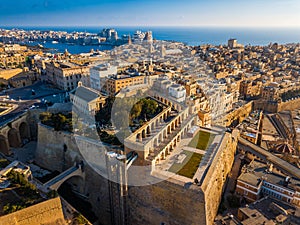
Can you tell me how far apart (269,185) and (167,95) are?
10278 millimetres

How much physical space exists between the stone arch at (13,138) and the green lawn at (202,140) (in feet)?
44.1

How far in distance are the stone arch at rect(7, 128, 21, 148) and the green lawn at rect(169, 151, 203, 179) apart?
13195mm

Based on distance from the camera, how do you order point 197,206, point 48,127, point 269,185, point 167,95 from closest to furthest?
1. point 197,206
2. point 269,185
3. point 48,127
4. point 167,95

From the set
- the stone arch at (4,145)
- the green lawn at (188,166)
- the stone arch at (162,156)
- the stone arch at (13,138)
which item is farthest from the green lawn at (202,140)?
the stone arch at (13,138)

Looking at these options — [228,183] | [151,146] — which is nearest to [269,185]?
[228,183]

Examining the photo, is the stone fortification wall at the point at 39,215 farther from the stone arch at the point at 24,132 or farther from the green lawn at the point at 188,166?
the stone arch at the point at 24,132

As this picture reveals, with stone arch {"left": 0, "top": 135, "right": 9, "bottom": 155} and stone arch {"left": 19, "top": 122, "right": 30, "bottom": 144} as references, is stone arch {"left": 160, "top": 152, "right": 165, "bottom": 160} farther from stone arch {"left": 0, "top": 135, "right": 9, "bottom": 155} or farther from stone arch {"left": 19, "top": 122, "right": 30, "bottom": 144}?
stone arch {"left": 19, "top": 122, "right": 30, "bottom": 144}

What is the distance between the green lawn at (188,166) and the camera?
12320mm

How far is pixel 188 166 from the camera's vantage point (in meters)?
12.9

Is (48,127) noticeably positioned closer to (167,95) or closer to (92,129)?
(92,129)

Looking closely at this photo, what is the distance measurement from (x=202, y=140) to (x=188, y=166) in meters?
3.24

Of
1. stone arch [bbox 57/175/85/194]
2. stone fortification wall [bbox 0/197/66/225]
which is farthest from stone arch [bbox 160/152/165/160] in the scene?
stone fortification wall [bbox 0/197/66/225]

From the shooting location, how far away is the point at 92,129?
15.8 metres

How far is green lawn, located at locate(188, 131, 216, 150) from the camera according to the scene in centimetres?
1488
